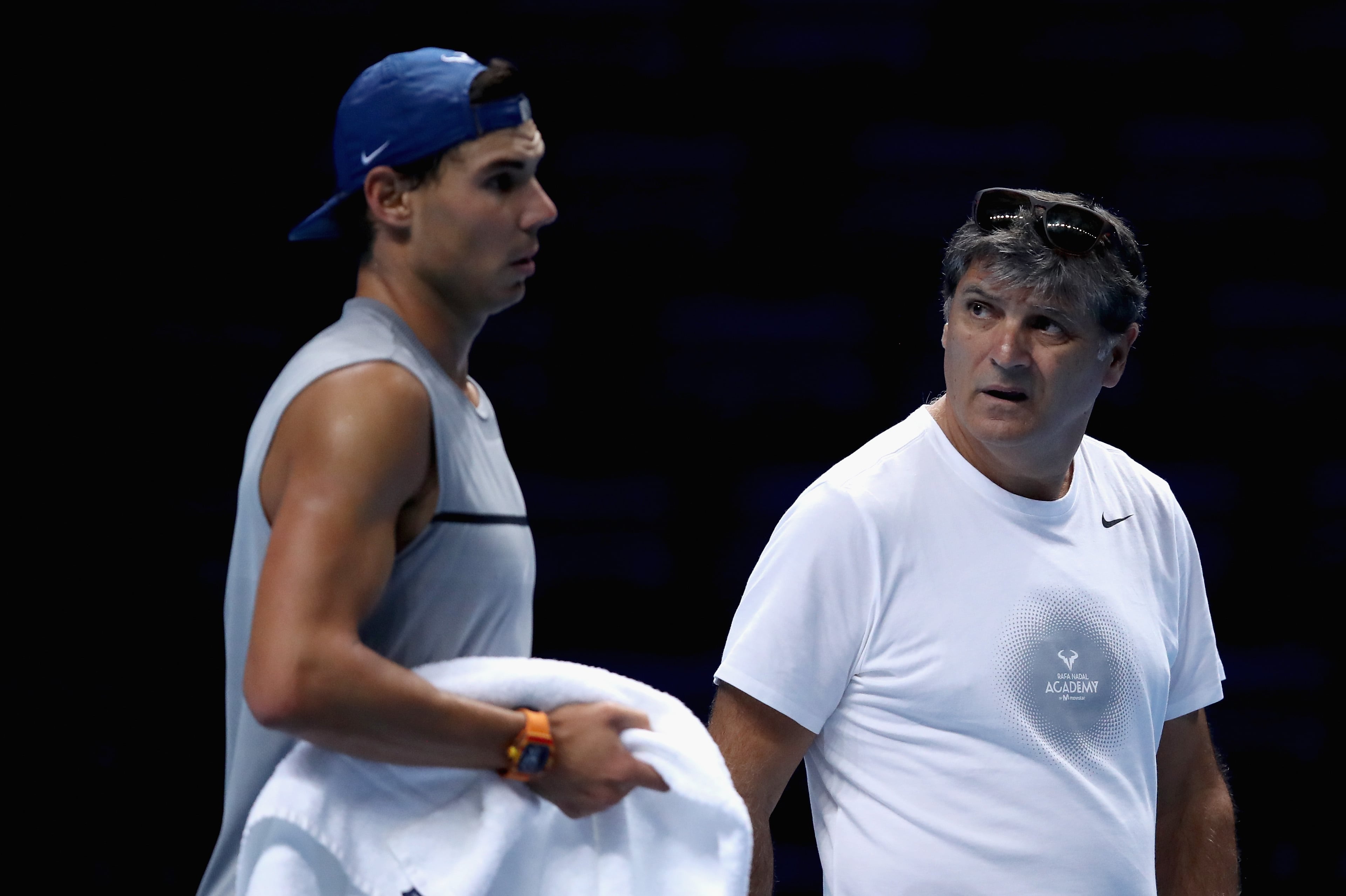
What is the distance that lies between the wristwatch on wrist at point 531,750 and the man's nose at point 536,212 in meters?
0.45

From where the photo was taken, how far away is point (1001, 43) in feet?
8.61

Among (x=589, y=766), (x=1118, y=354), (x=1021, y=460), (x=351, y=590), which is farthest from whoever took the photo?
(x=1118, y=354)

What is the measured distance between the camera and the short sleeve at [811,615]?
149 centimetres

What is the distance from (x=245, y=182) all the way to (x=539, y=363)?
68 centimetres

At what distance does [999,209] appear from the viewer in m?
1.67

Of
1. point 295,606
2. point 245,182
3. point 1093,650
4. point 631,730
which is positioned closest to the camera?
point 295,606

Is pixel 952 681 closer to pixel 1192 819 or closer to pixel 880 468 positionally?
pixel 880 468

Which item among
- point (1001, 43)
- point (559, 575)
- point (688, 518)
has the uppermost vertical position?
point (1001, 43)

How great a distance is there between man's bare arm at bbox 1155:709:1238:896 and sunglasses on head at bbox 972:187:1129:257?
2.15 ft

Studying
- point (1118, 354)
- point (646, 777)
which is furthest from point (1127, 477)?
point (646, 777)

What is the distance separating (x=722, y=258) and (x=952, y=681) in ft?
4.40

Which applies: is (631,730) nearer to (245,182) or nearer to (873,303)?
(873,303)

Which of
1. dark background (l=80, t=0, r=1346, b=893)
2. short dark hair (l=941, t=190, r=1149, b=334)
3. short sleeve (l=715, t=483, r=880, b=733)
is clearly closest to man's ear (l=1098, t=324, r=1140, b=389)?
short dark hair (l=941, t=190, r=1149, b=334)

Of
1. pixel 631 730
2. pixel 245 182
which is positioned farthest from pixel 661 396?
pixel 631 730
